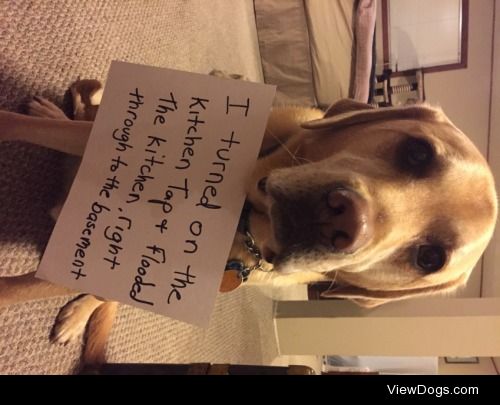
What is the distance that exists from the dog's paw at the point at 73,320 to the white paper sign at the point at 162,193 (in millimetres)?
501

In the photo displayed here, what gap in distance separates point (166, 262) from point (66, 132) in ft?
1.72

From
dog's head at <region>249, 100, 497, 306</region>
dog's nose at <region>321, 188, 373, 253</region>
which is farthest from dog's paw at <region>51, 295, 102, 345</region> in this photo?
dog's nose at <region>321, 188, 373, 253</region>

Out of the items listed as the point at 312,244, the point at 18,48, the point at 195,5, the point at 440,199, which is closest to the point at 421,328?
the point at 440,199

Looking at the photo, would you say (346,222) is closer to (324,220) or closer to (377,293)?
(324,220)

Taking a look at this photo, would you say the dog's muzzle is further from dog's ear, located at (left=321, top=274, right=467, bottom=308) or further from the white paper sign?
dog's ear, located at (left=321, top=274, right=467, bottom=308)

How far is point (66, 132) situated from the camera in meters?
1.32

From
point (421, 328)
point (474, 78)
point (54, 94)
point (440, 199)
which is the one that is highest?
point (54, 94)

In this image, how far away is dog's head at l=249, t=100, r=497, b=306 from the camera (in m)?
1.15

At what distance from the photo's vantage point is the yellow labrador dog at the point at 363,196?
1164 millimetres
